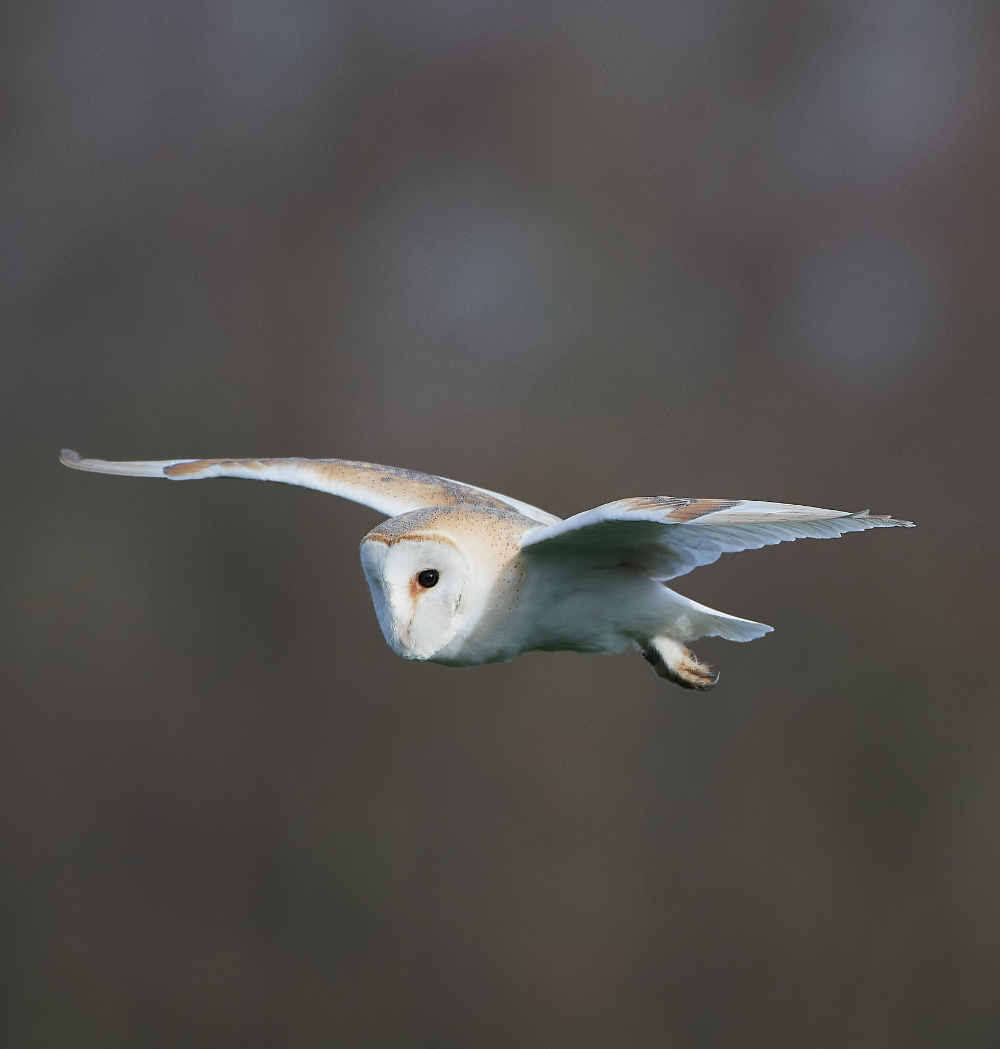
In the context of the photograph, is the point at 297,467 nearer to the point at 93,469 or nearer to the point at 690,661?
the point at 93,469

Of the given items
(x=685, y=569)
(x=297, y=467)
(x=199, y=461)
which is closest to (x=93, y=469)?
(x=199, y=461)

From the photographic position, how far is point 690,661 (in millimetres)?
1951

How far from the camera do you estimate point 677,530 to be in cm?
158

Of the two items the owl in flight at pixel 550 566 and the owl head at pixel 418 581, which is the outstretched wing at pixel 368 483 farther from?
the owl head at pixel 418 581

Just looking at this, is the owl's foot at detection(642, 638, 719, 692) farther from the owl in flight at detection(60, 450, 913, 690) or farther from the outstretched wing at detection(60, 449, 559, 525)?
the outstretched wing at detection(60, 449, 559, 525)

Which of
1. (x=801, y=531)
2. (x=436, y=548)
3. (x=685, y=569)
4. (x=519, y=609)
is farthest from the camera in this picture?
(x=685, y=569)

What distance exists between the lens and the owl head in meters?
1.50

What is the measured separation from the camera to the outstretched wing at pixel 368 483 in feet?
6.36

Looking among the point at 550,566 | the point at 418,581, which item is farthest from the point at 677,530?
the point at 418,581

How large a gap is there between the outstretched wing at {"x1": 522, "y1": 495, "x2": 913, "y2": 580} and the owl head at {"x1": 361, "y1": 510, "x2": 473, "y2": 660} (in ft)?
0.38

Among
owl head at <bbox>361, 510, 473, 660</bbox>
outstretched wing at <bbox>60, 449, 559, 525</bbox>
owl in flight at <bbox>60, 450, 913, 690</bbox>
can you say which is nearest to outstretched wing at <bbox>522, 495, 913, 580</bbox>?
owl in flight at <bbox>60, 450, 913, 690</bbox>

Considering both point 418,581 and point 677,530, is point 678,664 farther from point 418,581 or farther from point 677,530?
point 418,581

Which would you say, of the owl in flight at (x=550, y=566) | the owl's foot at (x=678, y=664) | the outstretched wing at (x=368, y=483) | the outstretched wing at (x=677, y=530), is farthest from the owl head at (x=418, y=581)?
the owl's foot at (x=678, y=664)

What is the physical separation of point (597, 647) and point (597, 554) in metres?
0.22
